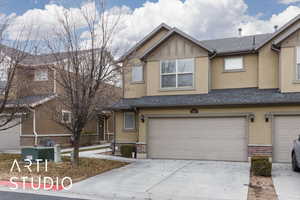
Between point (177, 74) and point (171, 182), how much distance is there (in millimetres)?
7177

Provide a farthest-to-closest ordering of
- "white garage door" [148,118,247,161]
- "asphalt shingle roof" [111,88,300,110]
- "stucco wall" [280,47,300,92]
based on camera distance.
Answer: "white garage door" [148,118,247,161]
"stucco wall" [280,47,300,92]
"asphalt shingle roof" [111,88,300,110]

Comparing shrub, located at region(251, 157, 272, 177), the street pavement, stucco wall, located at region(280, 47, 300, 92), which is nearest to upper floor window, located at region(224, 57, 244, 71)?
stucco wall, located at region(280, 47, 300, 92)

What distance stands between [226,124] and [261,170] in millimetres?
3853

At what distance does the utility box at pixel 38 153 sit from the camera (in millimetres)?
12531

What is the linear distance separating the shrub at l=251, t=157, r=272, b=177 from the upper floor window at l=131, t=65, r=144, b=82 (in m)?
8.62

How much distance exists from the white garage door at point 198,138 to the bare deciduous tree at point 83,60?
4214 millimetres

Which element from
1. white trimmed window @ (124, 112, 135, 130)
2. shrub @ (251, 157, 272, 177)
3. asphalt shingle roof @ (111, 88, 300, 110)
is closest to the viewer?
shrub @ (251, 157, 272, 177)

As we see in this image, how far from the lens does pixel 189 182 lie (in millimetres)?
8961

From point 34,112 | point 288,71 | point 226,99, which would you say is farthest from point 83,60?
point 34,112

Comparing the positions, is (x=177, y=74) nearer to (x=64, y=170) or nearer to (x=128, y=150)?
(x=128, y=150)

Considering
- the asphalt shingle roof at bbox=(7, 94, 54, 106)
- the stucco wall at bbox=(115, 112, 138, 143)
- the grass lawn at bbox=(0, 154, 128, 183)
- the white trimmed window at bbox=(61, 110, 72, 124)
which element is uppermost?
the asphalt shingle roof at bbox=(7, 94, 54, 106)

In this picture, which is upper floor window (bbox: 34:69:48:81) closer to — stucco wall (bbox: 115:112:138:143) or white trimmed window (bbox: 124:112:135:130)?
stucco wall (bbox: 115:112:138:143)

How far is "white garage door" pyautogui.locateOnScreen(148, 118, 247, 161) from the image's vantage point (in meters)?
13.2

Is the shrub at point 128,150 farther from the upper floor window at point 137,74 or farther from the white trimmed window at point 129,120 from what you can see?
the upper floor window at point 137,74
